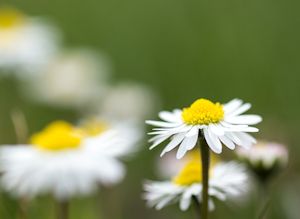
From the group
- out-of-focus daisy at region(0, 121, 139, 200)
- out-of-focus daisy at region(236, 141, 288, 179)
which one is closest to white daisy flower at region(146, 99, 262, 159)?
out-of-focus daisy at region(236, 141, 288, 179)

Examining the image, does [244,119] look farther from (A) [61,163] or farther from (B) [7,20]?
(B) [7,20]

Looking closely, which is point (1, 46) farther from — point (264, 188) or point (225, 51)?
point (264, 188)

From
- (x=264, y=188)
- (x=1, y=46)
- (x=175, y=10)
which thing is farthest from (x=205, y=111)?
(x=175, y=10)

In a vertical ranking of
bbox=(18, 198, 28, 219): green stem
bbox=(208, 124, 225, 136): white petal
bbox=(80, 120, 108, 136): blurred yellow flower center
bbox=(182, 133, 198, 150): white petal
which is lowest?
bbox=(18, 198, 28, 219): green stem

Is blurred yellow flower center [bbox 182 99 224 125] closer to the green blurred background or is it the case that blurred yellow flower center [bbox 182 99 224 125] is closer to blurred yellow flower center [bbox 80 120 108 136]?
blurred yellow flower center [bbox 80 120 108 136]

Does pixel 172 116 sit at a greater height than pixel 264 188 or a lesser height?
greater

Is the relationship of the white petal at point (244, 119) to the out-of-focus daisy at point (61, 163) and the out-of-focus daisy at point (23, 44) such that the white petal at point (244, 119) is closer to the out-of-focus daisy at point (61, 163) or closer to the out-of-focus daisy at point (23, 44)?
the out-of-focus daisy at point (61, 163)
